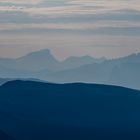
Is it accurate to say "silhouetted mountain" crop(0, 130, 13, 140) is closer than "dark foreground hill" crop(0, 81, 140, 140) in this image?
Yes

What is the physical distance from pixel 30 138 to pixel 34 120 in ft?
40.6

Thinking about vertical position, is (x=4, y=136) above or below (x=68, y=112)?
above

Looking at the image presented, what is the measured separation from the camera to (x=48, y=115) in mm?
141125

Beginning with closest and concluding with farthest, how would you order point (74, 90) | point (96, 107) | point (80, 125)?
point (80, 125)
point (96, 107)
point (74, 90)

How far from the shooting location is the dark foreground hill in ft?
422

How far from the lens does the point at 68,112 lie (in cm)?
14438

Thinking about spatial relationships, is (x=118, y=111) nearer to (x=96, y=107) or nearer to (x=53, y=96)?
(x=96, y=107)

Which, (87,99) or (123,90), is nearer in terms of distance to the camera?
(87,99)

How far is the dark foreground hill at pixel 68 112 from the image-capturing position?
128750 millimetres

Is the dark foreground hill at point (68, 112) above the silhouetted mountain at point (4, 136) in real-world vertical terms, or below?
below

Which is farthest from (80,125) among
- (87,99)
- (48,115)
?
(87,99)

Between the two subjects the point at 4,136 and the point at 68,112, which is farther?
the point at 68,112

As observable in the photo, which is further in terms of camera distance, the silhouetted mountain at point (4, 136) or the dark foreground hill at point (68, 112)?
the dark foreground hill at point (68, 112)

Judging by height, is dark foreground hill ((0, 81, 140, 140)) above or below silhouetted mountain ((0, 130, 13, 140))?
below
